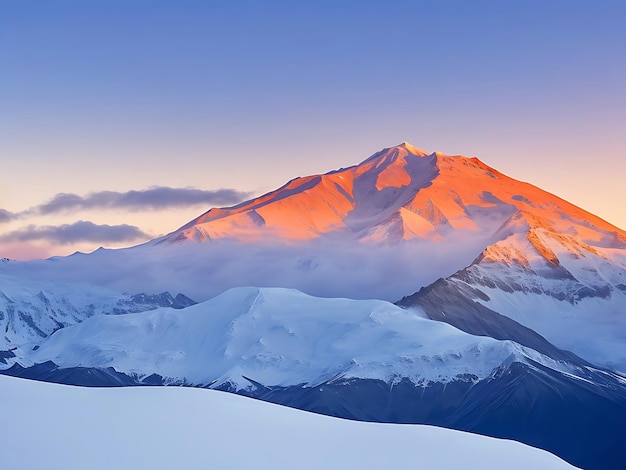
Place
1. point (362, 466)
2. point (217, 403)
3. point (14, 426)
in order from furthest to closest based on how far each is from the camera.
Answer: point (217, 403)
point (362, 466)
point (14, 426)

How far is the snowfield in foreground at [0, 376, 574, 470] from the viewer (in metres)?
40.2

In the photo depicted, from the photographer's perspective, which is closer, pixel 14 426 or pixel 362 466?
pixel 14 426

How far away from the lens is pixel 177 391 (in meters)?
48.8

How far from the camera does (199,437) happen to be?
4350 cm

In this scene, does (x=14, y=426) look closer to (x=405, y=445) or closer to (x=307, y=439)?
(x=307, y=439)

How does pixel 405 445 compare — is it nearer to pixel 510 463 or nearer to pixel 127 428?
pixel 510 463

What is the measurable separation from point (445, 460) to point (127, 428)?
45.5 ft

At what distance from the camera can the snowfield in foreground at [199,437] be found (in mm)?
40219

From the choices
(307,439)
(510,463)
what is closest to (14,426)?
(307,439)

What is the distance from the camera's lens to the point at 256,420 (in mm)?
47062

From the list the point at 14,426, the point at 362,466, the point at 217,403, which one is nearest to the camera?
the point at 14,426

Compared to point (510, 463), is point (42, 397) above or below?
above

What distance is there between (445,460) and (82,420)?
15702 millimetres

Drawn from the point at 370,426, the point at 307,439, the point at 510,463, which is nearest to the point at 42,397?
Answer: the point at 307,439
